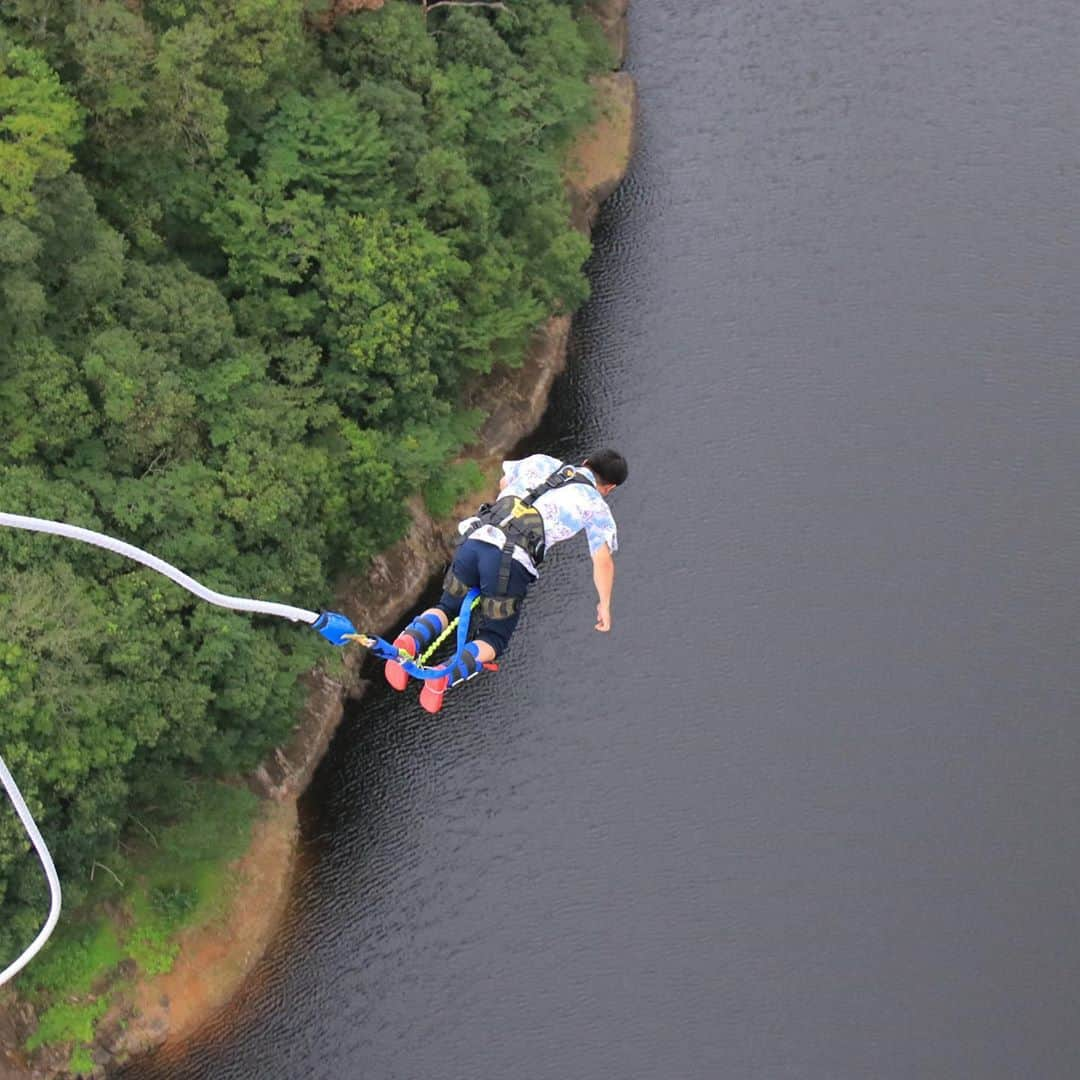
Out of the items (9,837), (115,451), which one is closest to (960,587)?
(115,451)

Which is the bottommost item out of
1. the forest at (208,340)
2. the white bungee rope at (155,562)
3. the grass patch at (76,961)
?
the grass patch at (76,961)

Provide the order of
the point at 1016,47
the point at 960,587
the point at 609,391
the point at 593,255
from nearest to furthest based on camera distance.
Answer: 1. the point at 960,587
2. the point at 609,391
3. the point at 593,255
4. the point at 1016,47

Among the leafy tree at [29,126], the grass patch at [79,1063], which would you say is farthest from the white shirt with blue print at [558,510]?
the grass patch at [79,1063]

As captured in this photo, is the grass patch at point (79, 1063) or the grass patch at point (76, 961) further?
the grass patch at point (79, 1063)

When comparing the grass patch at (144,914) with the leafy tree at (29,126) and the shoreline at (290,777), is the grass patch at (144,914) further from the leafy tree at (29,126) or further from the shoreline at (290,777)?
the leafy tree at (29,126)

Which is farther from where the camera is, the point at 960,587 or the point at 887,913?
the point at 960,587

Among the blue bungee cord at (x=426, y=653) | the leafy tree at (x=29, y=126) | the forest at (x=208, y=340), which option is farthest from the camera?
the leafy tree at (x=29, y=126)

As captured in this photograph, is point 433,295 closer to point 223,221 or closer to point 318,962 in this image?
point 223,221
